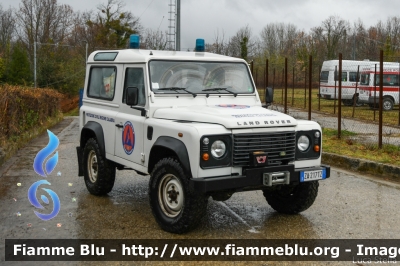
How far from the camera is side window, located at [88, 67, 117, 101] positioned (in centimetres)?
766

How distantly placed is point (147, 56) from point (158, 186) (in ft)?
5.99

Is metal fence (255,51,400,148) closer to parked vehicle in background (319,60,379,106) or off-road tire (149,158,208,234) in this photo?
parked vehicle in background (319,60,379,106)

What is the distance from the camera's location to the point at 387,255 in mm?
5414

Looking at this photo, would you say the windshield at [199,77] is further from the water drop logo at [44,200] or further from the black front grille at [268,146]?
the water drop logo at [44,200]

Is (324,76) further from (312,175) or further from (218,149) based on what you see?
(218,149)

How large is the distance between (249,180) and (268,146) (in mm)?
500

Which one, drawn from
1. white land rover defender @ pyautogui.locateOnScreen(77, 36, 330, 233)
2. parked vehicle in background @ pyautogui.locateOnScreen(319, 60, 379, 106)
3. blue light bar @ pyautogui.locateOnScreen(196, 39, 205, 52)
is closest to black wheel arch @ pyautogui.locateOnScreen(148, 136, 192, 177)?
white land rover defender @ pyautogui.locateOnScreen(77, 36, 330, 233)

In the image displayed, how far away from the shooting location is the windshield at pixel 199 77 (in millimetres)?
6848

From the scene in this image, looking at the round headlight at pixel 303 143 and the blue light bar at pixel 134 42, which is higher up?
the blue light bar at pixel 134 42

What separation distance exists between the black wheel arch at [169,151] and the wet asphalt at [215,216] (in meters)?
0.81

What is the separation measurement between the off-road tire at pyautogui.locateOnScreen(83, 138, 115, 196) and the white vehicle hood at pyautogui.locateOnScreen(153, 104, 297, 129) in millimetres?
1597

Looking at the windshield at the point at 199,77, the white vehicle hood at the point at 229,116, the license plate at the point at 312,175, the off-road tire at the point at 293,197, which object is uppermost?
the windshield at the point at 199,77

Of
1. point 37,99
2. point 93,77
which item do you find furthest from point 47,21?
point 93,77

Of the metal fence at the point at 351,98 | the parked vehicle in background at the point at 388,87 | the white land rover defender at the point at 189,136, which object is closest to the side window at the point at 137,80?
the white land rover defender at the point at 189,136
